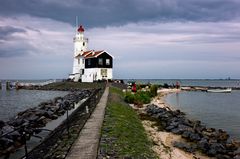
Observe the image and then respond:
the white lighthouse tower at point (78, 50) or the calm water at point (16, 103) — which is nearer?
the calm water at point (16, 103)

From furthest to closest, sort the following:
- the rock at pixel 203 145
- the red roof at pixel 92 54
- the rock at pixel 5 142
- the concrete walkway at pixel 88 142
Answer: the red roof at pixel 92 54 → the rock at pixel 203 145 → the rock at pixel 5 142 → the concrete walkway at pixel 88 142

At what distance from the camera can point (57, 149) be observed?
12.0m

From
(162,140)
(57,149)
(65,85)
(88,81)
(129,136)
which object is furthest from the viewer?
(65,85)

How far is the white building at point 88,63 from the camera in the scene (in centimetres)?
6159

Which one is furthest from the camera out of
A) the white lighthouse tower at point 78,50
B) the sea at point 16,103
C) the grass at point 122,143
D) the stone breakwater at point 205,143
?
the white lighthouse tower at point 78,50

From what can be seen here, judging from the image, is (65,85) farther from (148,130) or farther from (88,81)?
(148,130)

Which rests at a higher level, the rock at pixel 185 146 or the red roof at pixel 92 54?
the red roof at pixel 92 54

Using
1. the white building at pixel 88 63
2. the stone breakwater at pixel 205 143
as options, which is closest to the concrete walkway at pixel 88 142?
the stone breakwater at pixel 205 143

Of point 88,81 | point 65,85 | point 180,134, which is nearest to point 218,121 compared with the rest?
point 180,134

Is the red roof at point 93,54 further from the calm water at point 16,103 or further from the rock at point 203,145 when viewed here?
the rock at point 203,145

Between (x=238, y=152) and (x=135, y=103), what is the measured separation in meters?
20.2

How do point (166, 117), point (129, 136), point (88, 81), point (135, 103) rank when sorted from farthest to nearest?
point (88, 81) < point (135, 103) < point (166, 117) < point (129, 136)

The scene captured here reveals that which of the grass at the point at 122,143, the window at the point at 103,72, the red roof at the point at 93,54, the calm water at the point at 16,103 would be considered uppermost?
the red roof at the point at 93,54

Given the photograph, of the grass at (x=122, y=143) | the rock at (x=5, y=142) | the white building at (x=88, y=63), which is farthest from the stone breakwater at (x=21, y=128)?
the white building at (x=88, y=63)
